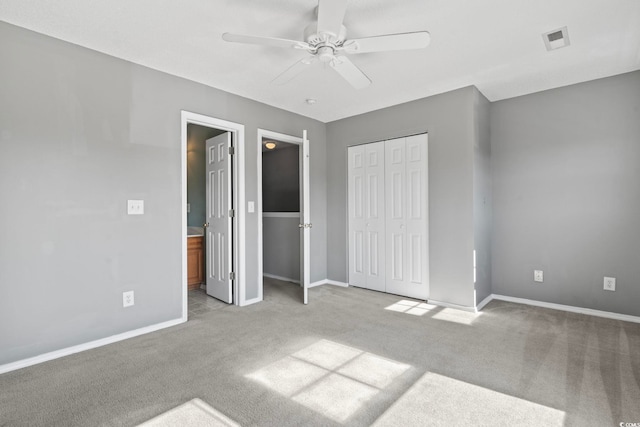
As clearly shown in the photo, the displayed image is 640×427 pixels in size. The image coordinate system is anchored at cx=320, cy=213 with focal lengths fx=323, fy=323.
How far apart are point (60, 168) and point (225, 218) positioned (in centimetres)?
167

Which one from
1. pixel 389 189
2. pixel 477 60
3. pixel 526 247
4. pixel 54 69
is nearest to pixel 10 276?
pixel 54 69

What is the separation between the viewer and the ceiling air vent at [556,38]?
2473mm

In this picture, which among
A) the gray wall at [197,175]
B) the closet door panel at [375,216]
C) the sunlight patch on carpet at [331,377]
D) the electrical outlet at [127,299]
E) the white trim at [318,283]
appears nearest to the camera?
the sunlight patch on carpet at [331,377]

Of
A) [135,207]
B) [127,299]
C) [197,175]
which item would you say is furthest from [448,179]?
[197,175]

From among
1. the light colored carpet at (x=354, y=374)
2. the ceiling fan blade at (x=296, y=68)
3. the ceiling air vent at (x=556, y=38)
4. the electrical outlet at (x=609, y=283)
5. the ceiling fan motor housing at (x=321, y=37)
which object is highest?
the ceiling air vent at (x=556, y=38)

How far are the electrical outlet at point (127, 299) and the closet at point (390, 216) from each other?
2801mm

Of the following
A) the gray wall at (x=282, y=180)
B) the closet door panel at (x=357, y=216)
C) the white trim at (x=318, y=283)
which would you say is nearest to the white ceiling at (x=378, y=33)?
the closet door panel at (x=357, y=216)

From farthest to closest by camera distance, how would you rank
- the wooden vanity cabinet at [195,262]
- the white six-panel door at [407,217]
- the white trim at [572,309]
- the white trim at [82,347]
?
the wooden vanity cabinet at [195,262] → the white six-panel door at [407,217] → the white trim at [572,309] → the white trim at [82,347]

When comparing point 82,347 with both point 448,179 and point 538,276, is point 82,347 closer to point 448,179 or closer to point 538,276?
point 448,179

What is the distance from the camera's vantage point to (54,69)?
2.49m

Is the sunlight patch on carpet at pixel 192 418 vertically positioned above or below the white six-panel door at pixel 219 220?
below

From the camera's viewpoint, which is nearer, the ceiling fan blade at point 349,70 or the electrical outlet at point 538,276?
the ceiling fan blade at point 349,70

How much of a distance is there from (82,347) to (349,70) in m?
3.07

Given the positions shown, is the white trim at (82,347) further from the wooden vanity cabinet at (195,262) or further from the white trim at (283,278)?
the white trim at (283,278)
